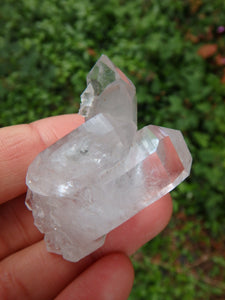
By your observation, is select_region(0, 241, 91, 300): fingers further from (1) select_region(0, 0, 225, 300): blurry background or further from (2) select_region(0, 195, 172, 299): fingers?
(1) select_region(0, 0, 225, 300): blurry background

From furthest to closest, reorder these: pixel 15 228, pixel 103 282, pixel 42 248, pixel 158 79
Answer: pixel 158 79, pixel 15 228, pixel 42 248, pixel 103 282

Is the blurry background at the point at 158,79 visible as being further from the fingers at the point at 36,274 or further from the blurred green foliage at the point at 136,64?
the fingers at the point at 36,274

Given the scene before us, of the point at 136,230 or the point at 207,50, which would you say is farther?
the point at 207,50

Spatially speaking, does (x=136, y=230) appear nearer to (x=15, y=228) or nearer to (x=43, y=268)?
(x=43, y=268)

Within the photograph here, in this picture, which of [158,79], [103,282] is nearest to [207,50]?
[158,79]

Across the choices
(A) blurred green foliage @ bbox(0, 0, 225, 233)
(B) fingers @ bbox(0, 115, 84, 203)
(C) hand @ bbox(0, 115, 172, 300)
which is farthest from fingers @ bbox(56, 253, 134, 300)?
(A) blurred green foliage @ bbox(0, 0, 225, 233)

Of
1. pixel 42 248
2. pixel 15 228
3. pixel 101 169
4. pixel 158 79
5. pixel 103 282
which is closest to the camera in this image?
pixel 101 169

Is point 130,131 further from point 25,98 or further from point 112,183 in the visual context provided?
point 25,98
